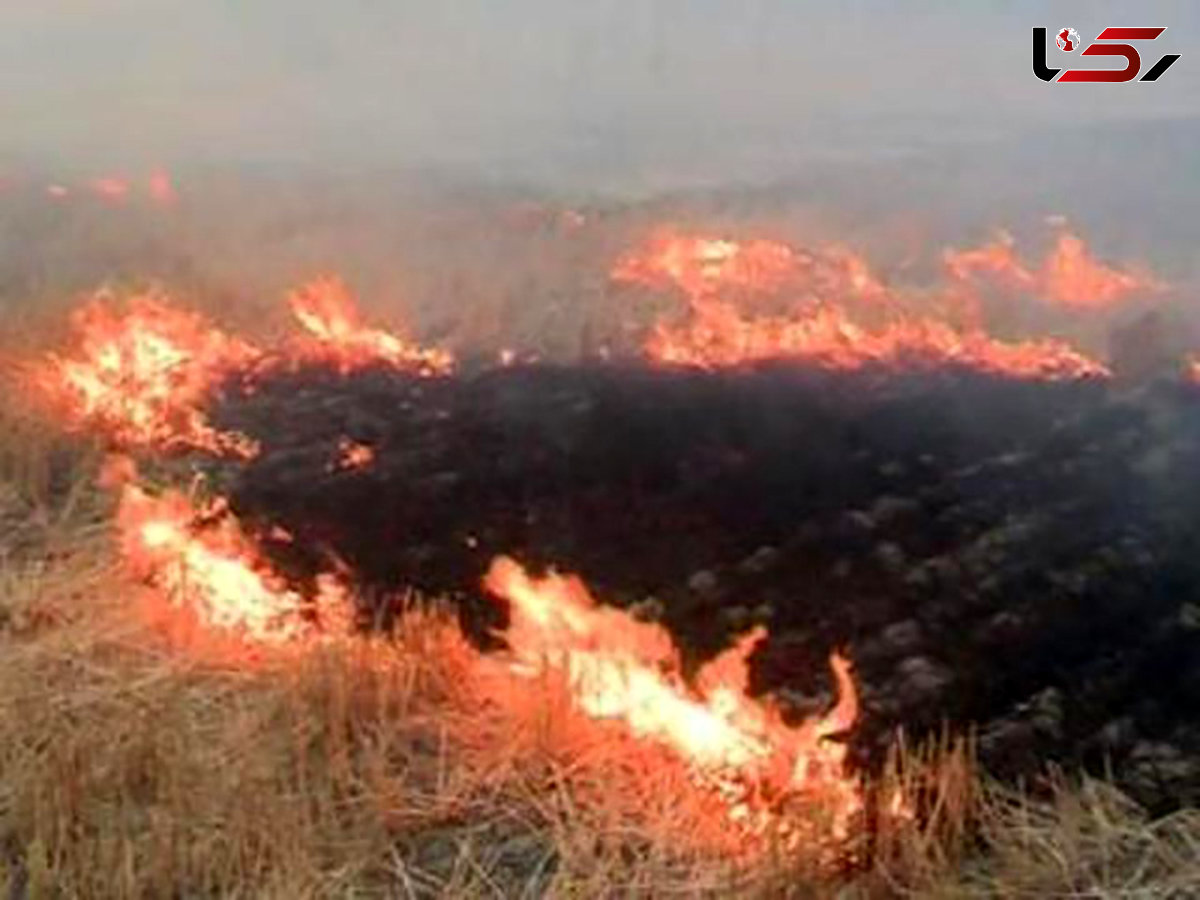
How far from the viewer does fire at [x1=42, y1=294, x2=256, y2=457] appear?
30.3ft

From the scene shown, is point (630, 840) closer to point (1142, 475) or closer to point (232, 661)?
point (232, 661)

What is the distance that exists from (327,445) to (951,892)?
5.42 meters

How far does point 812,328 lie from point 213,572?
4.79m

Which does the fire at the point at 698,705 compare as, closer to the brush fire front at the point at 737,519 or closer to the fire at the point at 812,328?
the brush fire front at the point at 737,519

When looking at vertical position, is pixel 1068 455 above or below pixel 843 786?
above

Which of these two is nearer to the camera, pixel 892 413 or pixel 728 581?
pixel 728 581

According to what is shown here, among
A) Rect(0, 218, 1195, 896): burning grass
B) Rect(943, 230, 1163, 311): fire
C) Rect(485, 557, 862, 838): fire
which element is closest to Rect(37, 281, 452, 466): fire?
Rect(0, 218, 1195, 896): burning grass

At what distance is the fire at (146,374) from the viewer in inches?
363

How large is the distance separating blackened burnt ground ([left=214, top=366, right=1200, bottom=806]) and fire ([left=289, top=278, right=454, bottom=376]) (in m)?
0.43

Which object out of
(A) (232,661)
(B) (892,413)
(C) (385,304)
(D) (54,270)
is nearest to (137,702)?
(A) (232,661)

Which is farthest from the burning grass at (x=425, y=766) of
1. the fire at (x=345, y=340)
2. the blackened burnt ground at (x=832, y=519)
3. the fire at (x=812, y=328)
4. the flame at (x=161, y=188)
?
the flame at (x=161, y=188)

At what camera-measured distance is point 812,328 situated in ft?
35.8

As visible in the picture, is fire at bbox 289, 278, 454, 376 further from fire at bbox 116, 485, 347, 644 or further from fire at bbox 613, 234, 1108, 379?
fire at bbox 116, 485, 347, 644

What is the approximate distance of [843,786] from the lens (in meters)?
5.23
